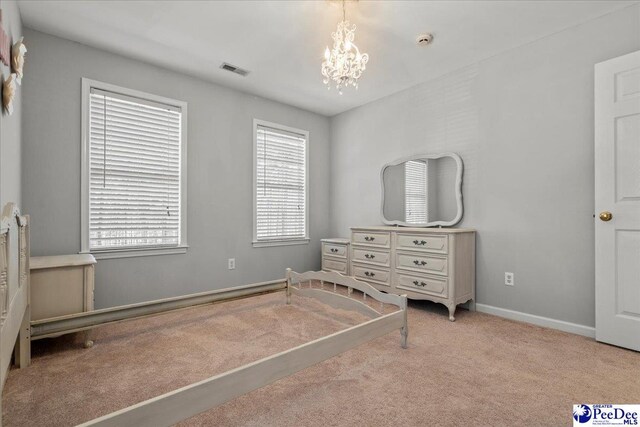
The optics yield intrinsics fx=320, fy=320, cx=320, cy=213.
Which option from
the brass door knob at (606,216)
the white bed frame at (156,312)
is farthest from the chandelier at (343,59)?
the brass door knob at (606,216)

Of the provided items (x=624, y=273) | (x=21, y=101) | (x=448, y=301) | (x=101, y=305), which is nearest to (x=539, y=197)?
(x=624, y=273)

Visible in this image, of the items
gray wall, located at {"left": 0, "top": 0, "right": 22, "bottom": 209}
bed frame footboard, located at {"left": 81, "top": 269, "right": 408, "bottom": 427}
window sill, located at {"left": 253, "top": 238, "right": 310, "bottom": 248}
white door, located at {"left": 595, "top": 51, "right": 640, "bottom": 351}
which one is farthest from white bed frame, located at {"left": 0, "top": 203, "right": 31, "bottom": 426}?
white door, located at {"left": 595, "top": 51, "right": 640, "bottom": 351}

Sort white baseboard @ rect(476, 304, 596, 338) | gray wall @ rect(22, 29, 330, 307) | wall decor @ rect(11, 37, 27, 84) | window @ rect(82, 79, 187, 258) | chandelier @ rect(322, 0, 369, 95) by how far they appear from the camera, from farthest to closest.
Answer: window @ rect(82, 79, 187, 258) < gray wall @ rect(22, 29, 330, 307) < white baseboard @ rect(476, 304, 596, 338) < chandelier @ rect(322, 0, 369, 95) < wall decor @ rect(11, 37, 27, 84)

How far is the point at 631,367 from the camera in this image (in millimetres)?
1988

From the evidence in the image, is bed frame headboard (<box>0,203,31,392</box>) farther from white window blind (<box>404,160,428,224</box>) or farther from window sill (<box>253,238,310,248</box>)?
white window blind (<box>404,160,428,224</box>)

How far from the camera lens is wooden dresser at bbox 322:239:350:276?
406 centimetres

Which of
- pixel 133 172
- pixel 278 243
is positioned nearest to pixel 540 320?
pixel 278 243

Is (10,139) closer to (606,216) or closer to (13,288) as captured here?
(13,288)

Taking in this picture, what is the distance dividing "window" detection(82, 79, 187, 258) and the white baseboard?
3155 millimetres

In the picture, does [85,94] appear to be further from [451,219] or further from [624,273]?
[624,273]

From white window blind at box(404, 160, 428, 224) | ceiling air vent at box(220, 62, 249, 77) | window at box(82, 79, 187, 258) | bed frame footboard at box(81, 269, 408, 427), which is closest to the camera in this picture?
bed frame footboard at box(81, 269, 408, 427)

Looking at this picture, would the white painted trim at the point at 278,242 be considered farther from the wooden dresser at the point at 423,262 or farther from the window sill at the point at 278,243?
the wooden dresser at the point at 423,262

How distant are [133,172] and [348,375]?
2694 millimetres

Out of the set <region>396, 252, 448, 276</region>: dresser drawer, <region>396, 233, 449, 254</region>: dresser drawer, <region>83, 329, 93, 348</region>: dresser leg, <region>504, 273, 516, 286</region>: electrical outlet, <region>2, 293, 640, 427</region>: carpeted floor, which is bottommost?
<region>2, 293, 640, 427</region>: carpeted floor
